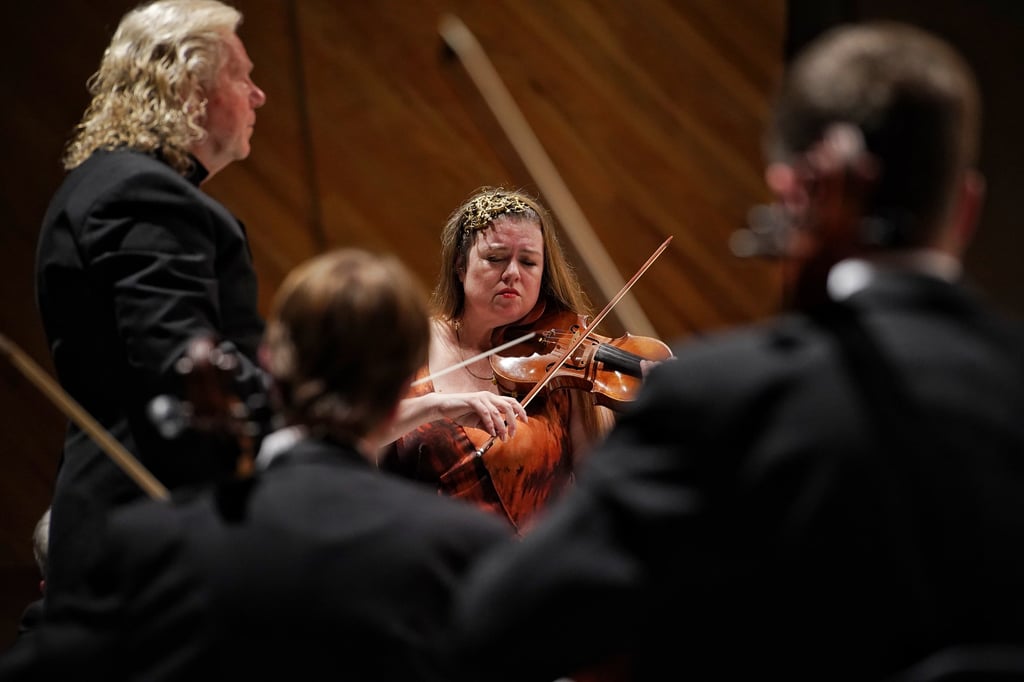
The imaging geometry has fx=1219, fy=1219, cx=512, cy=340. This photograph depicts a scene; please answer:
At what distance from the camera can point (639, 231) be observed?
13.4 ft

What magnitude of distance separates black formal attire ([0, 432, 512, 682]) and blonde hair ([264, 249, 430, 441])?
0.05 m

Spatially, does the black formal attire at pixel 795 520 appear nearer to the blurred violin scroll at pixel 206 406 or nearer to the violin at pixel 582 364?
the blurred violin scroll at pixel 206 406

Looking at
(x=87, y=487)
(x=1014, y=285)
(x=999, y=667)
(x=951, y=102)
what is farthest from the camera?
(x=1014, y=285)

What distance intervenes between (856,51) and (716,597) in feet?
1.63

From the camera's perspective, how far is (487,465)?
8.35 ft

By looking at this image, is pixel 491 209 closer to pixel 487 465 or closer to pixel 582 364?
pixel 582 364

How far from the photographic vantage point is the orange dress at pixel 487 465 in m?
2.54

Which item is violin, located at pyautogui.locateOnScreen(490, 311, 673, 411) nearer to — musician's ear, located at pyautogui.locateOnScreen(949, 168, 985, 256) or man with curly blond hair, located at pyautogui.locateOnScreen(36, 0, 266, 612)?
man with curly blond hair, located at pyautogui.locateOnScreen(36, 0, 266, 612)

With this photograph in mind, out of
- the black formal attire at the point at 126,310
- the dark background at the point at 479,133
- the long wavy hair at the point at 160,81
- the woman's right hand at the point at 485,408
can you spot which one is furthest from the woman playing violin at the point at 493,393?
the dark background at the point at 479,133

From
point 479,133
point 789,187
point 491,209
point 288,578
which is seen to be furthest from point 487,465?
point 479,133

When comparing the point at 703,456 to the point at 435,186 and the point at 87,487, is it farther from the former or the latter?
the point at 435,186

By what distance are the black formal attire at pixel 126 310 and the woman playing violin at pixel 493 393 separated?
518 mm

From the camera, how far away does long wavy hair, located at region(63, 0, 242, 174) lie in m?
2.15

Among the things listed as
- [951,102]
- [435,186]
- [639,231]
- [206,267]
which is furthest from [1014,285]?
[951,102]
